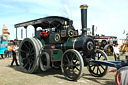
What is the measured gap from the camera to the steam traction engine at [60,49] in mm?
5781

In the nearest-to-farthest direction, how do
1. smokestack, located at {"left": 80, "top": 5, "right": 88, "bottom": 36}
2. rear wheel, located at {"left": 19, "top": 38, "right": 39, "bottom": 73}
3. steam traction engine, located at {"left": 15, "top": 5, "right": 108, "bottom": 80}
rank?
steam traction engine, located at {"left": 15, "top": 5, "right": 108, "bottom": 80} → smokestack, located at {"left": 80, "top": 5, "right": 88, "bottom": 36} → rear wheel, located at {"left": 19, "top": 38, "right": 39, "bottom": 73}

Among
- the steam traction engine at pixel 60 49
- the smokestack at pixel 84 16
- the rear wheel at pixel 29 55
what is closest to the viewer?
the steam traction engine at pixel 60 49

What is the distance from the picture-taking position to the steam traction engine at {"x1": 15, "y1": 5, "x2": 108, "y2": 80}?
5781 mm

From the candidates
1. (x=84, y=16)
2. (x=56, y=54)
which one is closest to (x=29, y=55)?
(x=56, y=54)

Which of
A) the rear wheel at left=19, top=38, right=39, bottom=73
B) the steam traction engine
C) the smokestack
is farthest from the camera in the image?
the rear wheel at left=19, top=38, right=39, bottom=73

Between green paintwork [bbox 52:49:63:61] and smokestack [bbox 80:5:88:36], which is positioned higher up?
smokestack [bbox 80:5:88:36]

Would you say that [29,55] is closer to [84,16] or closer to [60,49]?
[60,49]

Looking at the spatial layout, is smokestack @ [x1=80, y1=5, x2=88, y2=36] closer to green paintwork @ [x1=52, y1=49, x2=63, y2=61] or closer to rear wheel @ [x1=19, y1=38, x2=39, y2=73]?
green paintwork @ [x1=52, y1=49, x2=63, y2=61]

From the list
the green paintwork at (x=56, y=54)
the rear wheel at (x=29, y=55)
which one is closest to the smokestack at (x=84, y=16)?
the green paintwork at (x=56, y=54)

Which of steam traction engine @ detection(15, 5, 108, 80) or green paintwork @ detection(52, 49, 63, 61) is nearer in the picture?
steam traction engine @ detection(15, 5, 108, 80)

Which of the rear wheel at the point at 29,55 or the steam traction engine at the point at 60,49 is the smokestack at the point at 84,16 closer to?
the steam traction engine at the point at 60,49

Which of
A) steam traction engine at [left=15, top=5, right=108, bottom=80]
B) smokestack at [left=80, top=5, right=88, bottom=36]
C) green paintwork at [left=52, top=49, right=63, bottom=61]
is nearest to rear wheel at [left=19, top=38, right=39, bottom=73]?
steam traction engine at [left=15, top=5, right=108, bottom=80]

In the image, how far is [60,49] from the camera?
20.9ft

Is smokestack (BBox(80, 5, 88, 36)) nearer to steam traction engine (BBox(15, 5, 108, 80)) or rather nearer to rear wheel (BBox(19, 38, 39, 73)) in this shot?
steam traction engine (BBox(15, 5, 108, 80))
